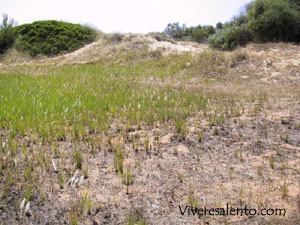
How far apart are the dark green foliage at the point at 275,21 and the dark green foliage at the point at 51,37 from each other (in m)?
16.1

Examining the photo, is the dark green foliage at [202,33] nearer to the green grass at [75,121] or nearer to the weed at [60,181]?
the green grass at [75,121]

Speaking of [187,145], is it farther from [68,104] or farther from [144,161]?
[68,104]

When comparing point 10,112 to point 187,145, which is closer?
point 187,145

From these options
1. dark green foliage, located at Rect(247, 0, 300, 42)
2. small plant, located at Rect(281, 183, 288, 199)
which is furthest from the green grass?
dark green foliage, located at Rect(247, 0, 300, 42)

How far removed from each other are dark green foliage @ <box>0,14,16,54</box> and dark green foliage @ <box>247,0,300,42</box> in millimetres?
21910

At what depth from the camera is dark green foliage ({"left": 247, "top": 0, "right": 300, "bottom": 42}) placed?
15.1 metres

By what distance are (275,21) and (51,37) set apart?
782 inches

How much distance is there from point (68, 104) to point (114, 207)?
4031 millimetres

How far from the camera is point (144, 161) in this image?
4027 mm

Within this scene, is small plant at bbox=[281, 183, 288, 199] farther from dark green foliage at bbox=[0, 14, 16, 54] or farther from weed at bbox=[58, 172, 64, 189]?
dark green foliage at bbox=[0, 14, 16, 54]

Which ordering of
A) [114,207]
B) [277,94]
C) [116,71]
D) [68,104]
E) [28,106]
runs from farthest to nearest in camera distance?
[116,71]
[277,94]
[68,104]
[28,106]
[114,207]

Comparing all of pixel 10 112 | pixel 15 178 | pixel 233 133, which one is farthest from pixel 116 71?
pixel 15 178

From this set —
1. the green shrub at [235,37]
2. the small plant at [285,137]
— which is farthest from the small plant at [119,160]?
the green shrub at [235,37]

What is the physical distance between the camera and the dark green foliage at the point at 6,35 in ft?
82.2
